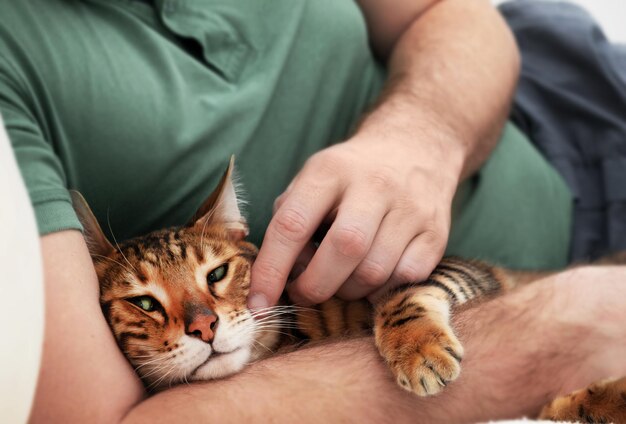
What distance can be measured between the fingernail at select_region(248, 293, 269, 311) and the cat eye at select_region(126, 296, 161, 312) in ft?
0.42

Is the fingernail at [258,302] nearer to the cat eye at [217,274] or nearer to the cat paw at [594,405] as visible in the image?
the cat eye at [217,274]

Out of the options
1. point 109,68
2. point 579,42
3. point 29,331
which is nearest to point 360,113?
point 109,68

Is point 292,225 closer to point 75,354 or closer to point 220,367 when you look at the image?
point 220,367

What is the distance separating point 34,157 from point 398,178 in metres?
0.50

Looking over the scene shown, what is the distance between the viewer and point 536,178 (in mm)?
1410

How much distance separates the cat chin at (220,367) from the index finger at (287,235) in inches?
3.5

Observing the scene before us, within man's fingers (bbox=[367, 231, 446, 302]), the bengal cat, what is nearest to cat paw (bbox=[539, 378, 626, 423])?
the bengal cat

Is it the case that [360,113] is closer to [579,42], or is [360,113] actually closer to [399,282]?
[399,282]

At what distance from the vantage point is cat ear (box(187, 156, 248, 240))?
96cm

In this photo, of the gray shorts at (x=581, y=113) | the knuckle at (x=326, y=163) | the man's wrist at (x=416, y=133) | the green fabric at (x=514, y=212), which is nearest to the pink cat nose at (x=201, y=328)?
the knuckle at (x=326, y=163)

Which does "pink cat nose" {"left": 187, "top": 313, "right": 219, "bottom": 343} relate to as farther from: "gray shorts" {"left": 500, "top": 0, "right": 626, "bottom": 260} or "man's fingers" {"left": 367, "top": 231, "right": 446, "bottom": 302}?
"gray shorts" {"left": 500, "top": 0, "right": 626, "bottom": 260}

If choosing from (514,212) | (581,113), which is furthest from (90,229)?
(581,113)

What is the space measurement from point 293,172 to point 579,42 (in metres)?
0.88

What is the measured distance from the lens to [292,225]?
86 cm
